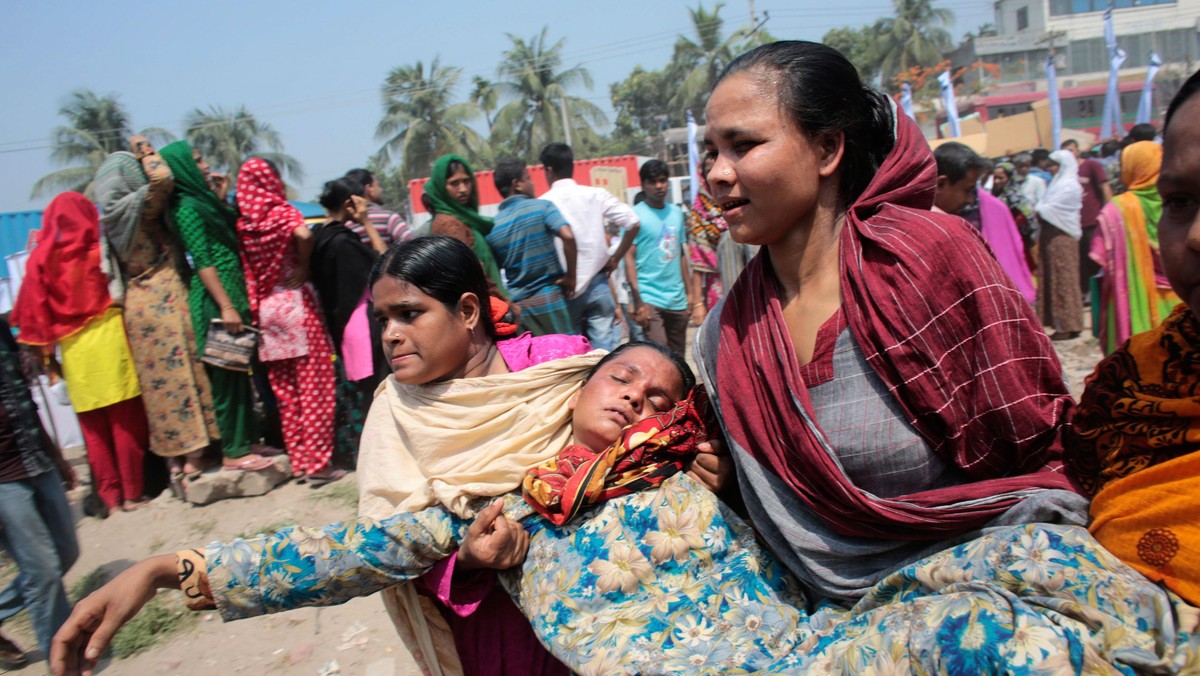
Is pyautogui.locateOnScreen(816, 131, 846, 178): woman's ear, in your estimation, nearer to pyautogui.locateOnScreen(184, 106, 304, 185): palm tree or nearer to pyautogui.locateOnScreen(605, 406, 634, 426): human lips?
pyautogui.locateOnScreen(605, 406, 634, 426): human lips

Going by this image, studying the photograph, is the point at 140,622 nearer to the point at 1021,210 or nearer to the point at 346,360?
the point at 346,360

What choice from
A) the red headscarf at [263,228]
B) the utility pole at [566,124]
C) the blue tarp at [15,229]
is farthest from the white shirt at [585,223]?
the utility pole at [566,124]

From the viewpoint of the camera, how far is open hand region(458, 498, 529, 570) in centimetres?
181

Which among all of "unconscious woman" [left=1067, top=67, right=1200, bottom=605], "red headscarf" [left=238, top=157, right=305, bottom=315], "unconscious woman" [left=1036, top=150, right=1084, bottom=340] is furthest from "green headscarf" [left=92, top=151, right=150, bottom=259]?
"unconscious woman" [left=1036, top=150, right=1084, bottom=340]

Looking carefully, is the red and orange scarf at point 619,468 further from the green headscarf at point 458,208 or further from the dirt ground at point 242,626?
the green headscarf at point 458,208

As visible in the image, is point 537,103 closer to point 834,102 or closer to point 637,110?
point 637,110

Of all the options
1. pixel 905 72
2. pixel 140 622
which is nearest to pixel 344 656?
pixel 140 622

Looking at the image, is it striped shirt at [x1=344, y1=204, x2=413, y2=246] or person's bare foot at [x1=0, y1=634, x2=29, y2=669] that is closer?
person's bare foot at [x1=0, y1=634, x2=29, y2=669]

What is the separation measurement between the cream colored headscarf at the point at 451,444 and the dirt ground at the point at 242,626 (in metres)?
1.74

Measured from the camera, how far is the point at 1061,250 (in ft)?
26.2

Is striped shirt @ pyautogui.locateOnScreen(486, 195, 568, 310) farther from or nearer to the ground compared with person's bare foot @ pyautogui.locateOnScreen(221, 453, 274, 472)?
farther from the ground

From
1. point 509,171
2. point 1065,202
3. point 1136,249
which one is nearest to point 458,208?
point 509,171

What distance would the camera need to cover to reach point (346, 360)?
5.84 metres

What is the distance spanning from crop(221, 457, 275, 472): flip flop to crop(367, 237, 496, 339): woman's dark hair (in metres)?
4.05
